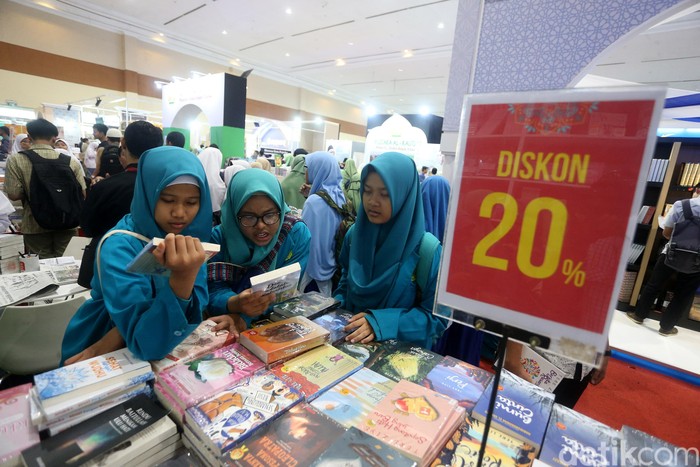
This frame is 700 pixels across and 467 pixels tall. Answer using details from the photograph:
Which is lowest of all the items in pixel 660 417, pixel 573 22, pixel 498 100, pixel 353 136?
pixel 660 417

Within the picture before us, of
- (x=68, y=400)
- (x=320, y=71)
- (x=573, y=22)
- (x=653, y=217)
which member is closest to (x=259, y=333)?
(x=68, y=400)

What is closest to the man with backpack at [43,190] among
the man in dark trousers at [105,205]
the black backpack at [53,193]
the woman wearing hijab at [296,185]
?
the black backpack at [53,193]

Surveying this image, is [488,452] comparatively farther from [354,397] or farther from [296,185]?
[296,185]

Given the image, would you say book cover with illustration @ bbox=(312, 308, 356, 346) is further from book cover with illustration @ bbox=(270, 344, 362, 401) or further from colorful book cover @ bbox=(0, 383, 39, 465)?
colorful book cover @ bbox=(0, 383, 39, 465)

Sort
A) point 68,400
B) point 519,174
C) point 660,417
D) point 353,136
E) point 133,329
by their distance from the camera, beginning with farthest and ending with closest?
point 353,136 → point 660,417 → point 133,329 → point 68,400 → point 519,174

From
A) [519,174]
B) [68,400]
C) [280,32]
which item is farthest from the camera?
[280,32]

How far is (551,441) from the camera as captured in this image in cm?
83

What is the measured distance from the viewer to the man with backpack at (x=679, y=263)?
13.2ft

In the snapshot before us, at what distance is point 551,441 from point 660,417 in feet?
9.75

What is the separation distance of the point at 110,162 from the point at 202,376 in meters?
4.14

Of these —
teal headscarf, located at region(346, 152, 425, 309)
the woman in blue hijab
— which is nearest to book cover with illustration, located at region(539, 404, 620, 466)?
teal headscarf, located at region(346, 152, 425, 309)

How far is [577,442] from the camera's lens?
831 millimetres

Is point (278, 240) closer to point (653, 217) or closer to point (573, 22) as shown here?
point (573, 22)

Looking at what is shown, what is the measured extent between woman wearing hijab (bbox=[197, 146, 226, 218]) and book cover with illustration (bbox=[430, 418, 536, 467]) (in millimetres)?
3739
